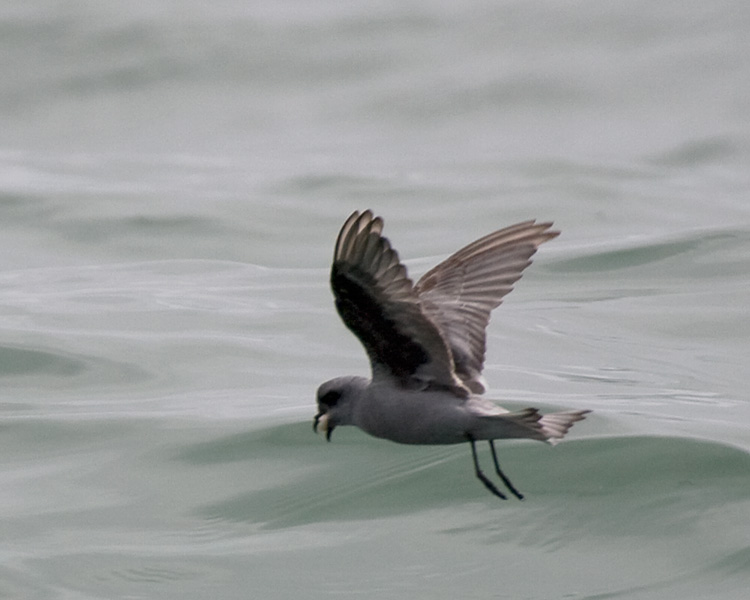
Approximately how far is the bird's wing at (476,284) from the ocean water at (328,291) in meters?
1.07

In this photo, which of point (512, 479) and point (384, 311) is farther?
point (512, 479)

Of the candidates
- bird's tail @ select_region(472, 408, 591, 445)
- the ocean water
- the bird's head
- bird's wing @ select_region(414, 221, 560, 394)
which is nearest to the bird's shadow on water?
the ocean water

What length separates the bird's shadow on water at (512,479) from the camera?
6852mm

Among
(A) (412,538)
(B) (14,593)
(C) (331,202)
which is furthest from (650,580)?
(C) (331,202)

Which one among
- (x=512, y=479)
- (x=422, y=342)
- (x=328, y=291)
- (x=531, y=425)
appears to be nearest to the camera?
(x=531, y=425)

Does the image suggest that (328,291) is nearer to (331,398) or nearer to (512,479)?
(512,479)

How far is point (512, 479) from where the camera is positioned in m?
7.15

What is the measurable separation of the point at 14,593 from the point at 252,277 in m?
6.33

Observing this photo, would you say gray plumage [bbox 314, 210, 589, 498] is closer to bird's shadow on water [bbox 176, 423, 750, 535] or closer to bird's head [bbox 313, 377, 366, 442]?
bird's head [bbox 313, 377, 366, 442]

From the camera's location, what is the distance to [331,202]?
15.8m

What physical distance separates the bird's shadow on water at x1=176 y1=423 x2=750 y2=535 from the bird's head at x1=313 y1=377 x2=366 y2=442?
1.62 m

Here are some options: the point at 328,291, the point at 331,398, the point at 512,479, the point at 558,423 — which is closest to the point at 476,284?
the point at 331,398

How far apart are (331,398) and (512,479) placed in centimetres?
203

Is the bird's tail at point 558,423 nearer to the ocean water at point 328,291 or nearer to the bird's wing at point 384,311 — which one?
the bird's wing at point 384,311
